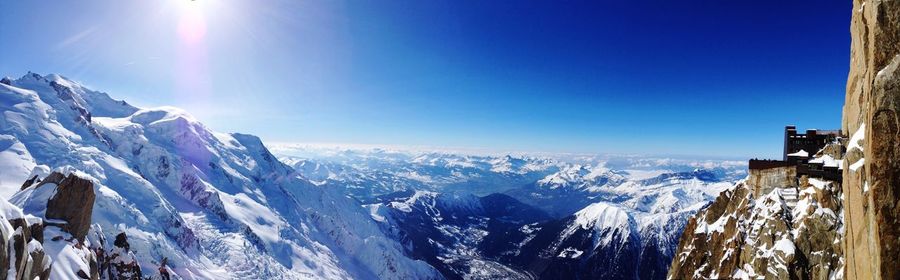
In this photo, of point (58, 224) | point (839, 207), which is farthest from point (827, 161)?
point (58, 224)

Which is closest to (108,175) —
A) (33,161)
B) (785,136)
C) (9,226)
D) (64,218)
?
(33,161)

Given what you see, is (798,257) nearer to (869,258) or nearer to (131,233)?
(869,258)

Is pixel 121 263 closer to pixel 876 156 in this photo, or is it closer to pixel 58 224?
pixel 58 224

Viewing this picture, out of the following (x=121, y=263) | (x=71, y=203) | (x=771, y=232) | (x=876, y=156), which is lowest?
(x=121, y=263)

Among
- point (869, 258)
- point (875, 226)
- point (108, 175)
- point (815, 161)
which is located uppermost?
point (815, 161)

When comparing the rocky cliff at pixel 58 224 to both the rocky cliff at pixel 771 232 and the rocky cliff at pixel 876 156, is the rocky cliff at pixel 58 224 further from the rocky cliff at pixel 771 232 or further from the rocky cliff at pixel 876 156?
the rocky cliff at pixel 771 232

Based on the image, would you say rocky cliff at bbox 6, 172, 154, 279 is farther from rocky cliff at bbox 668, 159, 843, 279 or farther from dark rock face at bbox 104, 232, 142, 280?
rocky cliff at bbox 668, 159, 843, 279
